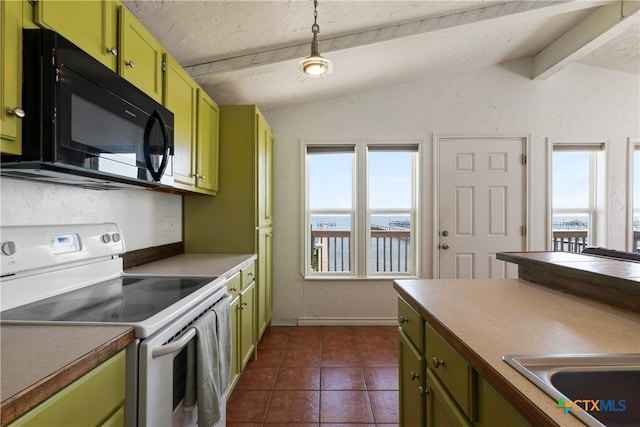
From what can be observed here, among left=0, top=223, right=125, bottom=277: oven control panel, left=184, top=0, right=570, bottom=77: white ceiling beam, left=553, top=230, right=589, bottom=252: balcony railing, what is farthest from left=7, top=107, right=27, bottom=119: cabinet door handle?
left=553, top=230, right=589, bottom=252: balcony railing

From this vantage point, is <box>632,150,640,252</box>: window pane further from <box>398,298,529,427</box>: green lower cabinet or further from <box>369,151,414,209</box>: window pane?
<box>398,298,529,427</box>: green lower cabinet

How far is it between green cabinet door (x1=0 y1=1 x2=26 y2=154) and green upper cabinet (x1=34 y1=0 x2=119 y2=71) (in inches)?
3.1

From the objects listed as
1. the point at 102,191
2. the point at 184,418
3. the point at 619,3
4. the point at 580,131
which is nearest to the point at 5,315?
the point at 184,418

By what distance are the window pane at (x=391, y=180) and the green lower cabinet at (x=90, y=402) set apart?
2.95 meters

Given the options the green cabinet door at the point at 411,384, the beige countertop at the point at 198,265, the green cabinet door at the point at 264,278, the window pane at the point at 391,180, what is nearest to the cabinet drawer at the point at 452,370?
the green cabinet door at the point at 411,384

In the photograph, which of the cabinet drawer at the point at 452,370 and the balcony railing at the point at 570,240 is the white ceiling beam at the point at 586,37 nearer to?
the balcony railing at the point at 570,240

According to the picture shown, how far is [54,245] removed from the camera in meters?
1.26

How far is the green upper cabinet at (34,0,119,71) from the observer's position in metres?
0.99

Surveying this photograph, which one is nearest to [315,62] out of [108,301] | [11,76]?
[11,76]

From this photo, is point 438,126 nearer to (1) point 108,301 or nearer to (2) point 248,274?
(2) point 248,274

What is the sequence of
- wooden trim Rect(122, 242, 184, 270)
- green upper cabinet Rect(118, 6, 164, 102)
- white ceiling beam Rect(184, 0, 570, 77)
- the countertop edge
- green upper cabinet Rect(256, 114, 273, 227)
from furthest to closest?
green upper cabinet Rect(256, 114, 273, 227) → white ceiling beam Rect(184, 0, 570, 77) → wooden trim Rect(122, 242, 184, 270) → green upper cabinet Rect(118, 6, 164, 102) → the countertop edge

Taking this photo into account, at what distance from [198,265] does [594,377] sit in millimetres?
1936

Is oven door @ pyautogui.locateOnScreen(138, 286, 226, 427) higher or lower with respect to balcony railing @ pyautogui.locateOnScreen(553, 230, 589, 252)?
lower

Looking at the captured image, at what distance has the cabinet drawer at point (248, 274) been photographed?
2.24 m
